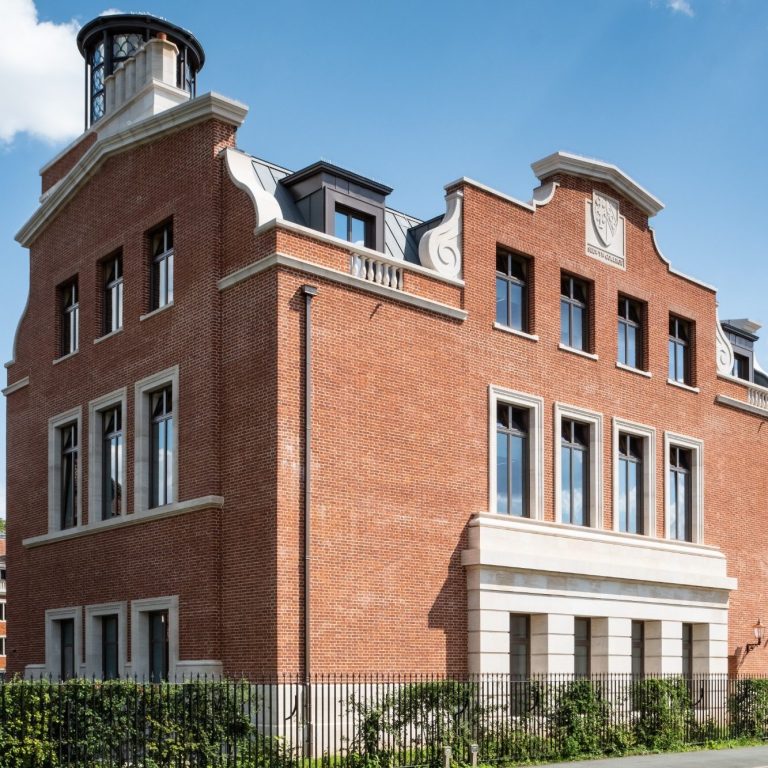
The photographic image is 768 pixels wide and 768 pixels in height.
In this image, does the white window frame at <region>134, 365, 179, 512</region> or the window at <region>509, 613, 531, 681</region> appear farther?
the window at <region>509, 613, 531, 681</region>

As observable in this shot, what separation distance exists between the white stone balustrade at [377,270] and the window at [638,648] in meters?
11.2

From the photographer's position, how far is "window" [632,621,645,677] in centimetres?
2905

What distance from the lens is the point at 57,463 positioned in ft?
95.0

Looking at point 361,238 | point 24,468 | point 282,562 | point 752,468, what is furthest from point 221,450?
point 752,468

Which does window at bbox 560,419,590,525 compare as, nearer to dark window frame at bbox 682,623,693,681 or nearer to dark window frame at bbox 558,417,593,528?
dark window frame at bbox 558,417,593,528

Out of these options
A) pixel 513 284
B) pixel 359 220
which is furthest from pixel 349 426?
pixel 513 284

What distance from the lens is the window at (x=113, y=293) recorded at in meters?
27.6

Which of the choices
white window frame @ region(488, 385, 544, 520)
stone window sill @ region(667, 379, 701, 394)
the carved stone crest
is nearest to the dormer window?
white window frame @ region(488, 385, 544, 520)

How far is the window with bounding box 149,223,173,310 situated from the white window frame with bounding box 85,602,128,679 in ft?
21.9

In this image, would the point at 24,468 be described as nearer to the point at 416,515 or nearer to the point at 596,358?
the point at 416,515

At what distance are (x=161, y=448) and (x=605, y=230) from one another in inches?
503

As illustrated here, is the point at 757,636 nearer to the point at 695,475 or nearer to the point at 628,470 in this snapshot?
the point at 695,475

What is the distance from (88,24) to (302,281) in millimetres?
17283

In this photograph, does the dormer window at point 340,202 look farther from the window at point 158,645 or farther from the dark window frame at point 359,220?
the window at point 158,645
